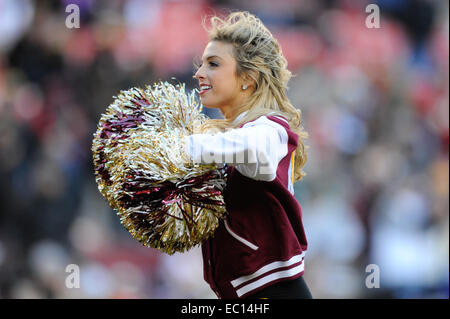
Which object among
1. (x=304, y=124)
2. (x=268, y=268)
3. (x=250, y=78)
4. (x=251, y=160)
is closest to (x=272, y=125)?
(x=251, y=160)

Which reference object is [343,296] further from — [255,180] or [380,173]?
[255,180]

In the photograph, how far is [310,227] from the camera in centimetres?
456

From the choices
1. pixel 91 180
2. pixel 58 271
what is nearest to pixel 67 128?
pixel 91 180

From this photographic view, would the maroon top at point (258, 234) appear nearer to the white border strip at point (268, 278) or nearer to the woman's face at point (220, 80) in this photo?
the white border strip at point (268, 278)

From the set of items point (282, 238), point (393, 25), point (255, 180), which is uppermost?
point (393, 25)

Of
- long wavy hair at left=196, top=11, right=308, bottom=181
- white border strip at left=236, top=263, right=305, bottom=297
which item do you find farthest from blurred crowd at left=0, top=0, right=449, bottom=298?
white border strip at left=236, top=263, right=305, bottom=297

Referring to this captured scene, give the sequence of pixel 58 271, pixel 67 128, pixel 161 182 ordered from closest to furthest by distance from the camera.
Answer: pixel 161 182 < pixel 58 271 < pixel 67 128

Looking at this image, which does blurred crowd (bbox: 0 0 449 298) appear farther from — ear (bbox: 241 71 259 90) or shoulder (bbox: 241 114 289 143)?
shoulder (bbox: 241 114 289 143)

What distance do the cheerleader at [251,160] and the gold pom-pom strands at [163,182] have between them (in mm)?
64

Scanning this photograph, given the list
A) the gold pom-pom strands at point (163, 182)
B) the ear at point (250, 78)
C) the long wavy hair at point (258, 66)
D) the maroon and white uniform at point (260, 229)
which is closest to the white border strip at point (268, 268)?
the maroon and white uniform at point (260, 229)

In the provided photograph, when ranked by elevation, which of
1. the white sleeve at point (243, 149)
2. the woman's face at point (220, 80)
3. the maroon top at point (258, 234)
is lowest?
the maroon top at point (258, 234)

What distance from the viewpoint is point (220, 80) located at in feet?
6.40

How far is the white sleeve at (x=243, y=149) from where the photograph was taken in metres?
1.61
